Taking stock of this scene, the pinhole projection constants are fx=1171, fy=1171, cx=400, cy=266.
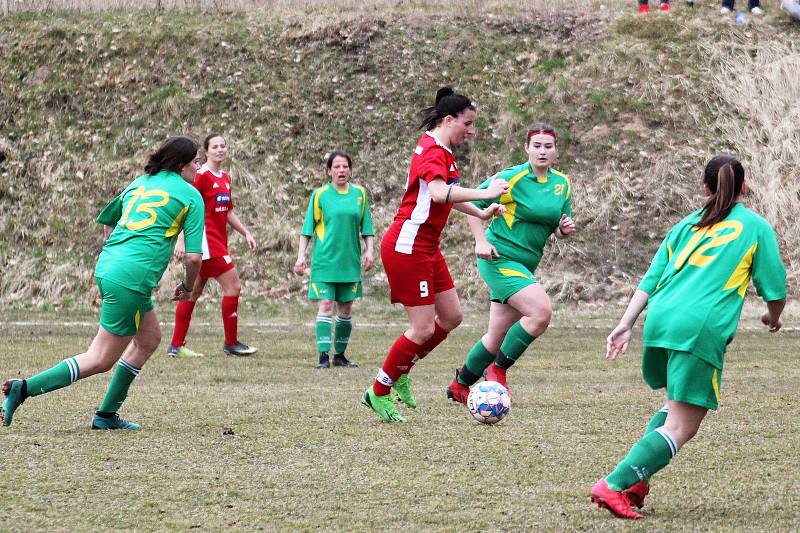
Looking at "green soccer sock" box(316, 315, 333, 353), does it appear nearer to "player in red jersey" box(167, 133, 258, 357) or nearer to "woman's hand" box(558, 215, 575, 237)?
"player in red jersey" box(167, 133, 258, 357)

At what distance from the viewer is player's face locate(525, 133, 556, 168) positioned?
8070mm

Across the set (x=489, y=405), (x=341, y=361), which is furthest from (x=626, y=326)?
(x=341, y=361)

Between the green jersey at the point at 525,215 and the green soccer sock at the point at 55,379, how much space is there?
9.87ft

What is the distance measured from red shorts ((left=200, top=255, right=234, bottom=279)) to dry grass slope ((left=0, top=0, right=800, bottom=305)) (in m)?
6.00

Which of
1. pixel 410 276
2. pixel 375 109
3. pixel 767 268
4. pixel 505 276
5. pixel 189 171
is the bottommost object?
pixel 505 276

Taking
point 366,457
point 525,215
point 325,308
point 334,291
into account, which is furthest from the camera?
point 334,291

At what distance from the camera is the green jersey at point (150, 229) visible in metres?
6.52

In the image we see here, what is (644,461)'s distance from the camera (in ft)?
15.1

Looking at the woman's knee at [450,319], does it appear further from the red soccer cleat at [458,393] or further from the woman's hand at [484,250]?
the red soccer cleat at [458,393]

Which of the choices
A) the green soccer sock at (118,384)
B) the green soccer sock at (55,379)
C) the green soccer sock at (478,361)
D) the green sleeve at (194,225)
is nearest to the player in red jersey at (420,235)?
the green soccer sock at (478,361)

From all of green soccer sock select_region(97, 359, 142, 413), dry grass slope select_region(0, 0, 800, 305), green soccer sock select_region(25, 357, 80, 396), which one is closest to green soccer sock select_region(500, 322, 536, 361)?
green soccer sock select_region(97, 359, 142, 413)

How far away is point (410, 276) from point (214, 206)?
4.44m

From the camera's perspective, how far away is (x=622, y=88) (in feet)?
68.6

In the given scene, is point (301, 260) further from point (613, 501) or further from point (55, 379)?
point (613, 501)
